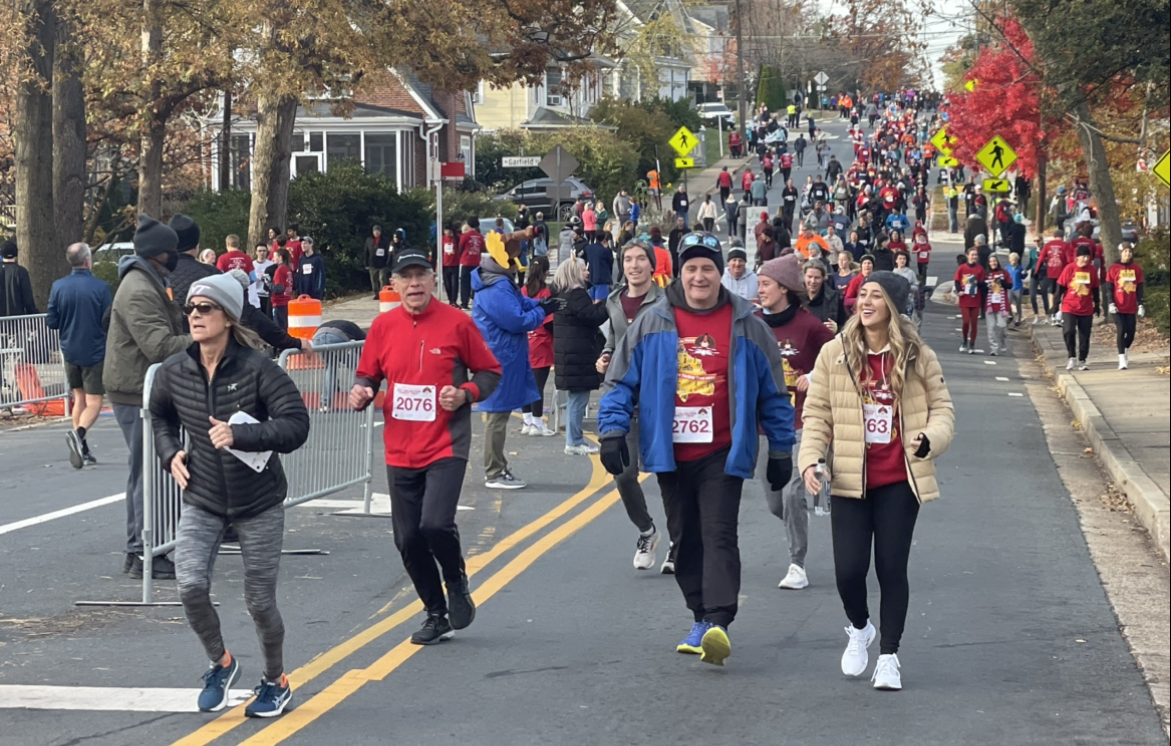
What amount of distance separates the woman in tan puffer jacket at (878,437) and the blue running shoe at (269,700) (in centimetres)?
229

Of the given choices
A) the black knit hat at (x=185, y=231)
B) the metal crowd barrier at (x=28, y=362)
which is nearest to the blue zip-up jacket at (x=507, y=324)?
the black knit hat at (x=185, y=231)

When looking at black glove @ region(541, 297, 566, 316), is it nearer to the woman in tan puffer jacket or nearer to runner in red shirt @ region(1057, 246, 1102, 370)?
the woman in tan puffer jacket

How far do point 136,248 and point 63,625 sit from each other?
7.47 ft

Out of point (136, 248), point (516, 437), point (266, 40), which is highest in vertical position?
point (266, 40)

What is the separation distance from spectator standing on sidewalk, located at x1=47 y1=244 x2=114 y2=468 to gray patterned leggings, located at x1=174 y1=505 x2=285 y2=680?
7.71m

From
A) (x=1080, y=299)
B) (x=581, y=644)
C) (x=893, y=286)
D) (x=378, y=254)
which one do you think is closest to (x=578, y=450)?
(x=581, y=644)

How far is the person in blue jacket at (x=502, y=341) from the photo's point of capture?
12.5 m

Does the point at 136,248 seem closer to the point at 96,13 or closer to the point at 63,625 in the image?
the point at 63,625

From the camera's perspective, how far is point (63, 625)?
809 centimetres

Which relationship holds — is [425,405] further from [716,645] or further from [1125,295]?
[1125,295]

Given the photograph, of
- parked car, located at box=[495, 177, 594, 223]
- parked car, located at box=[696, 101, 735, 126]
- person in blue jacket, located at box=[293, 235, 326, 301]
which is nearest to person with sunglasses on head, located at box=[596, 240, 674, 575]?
person in blue jacket, located at box=[293, 235, 326, 301]

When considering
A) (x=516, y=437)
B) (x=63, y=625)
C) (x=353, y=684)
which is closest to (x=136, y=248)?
(x=63, y=625)

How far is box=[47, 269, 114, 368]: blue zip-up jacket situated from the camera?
1376 cm

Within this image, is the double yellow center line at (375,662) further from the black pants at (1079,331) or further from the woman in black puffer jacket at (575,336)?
the black pants at (1079,331)
